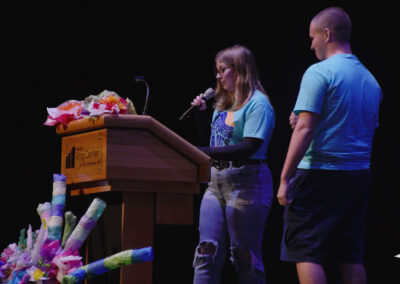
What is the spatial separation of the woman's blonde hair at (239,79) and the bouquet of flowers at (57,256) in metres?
1.08

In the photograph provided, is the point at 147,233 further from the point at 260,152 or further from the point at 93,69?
the point at 93,69

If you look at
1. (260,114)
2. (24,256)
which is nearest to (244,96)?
Result: (260,114)

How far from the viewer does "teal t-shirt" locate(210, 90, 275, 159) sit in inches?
105

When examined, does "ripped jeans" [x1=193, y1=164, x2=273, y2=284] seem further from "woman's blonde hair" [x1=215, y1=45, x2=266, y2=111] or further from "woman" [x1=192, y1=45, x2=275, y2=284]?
"woman's blonde hair" [x1=215, y1=45, x2=266, y2=111]

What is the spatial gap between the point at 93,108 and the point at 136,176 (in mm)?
271

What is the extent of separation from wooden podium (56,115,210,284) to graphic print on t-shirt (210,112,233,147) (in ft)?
2.38

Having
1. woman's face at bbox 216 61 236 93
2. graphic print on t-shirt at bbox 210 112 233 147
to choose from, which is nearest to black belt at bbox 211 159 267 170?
graphic print on t-shirt at bbox 210 112 233 147

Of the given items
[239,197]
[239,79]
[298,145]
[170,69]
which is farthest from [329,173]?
[170,69]

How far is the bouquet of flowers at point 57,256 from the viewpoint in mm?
1771

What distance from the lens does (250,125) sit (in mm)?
2674

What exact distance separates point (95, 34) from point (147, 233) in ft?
6.86

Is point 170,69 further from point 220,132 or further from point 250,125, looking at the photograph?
point 250,125

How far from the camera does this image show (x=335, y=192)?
2.27 metres

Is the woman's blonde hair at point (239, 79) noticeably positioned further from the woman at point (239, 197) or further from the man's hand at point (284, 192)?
the man's hand at point (284, 192)
